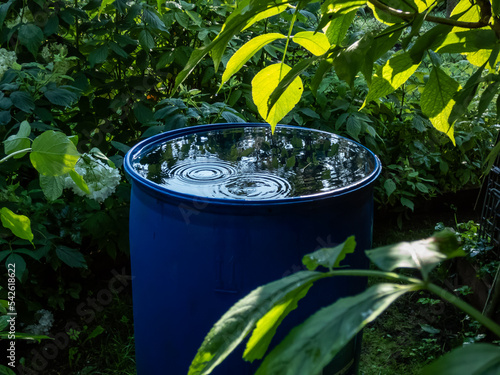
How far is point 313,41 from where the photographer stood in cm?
77

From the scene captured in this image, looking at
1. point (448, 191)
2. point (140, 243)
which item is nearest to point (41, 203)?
point (140, 243)

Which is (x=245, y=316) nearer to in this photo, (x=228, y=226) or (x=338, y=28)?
A: (x=338, y=28)

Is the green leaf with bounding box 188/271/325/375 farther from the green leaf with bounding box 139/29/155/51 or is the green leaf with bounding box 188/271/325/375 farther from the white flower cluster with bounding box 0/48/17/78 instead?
the green leaf with bounding box 139/29/155/51

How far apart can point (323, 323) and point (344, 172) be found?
4.03 ft

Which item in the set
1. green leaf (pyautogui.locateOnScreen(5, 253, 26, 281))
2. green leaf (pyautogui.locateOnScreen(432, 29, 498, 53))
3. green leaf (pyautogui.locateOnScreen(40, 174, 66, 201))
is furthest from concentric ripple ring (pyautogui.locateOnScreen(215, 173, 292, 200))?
green leaf (pyautogui.locateOnScreen(5, 253, 26, 281))

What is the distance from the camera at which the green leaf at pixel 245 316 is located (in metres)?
0.32

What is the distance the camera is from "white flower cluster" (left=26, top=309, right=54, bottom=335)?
83.1 inches

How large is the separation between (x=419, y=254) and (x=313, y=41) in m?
0.54

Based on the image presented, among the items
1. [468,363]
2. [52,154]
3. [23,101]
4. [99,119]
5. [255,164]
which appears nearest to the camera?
[468,363]

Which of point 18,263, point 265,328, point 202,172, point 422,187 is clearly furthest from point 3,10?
point 422,187

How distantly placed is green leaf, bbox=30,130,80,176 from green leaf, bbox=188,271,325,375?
45 centimetres

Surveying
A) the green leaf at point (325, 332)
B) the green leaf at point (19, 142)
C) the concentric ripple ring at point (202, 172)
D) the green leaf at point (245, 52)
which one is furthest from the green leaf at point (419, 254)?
the concentric ripple ring at point (202, 172)

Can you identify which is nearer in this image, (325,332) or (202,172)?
(325,332)
